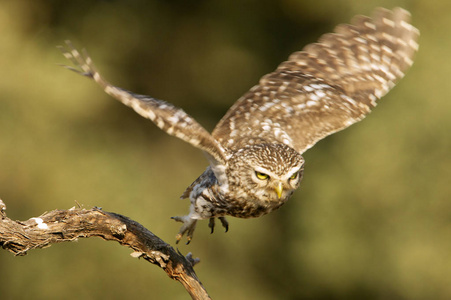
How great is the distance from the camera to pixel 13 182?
9281mm

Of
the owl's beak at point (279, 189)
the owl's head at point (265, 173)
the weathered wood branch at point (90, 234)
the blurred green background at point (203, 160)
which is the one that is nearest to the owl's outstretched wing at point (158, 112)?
the owl's head at point (265, 173)

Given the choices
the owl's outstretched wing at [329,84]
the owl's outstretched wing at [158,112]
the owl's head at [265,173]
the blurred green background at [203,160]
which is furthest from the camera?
the blurred green background at [203,160]

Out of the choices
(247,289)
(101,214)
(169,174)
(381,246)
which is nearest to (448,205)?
(381,246)

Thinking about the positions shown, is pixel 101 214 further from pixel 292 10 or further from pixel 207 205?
pixel 292 10

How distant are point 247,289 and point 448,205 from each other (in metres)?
3.10

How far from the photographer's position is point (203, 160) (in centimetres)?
1045

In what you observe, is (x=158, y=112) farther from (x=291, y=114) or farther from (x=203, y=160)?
(x=203, y=160)

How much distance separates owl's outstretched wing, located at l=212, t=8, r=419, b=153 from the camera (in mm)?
5180

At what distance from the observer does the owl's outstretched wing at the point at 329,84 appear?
5.18 metres

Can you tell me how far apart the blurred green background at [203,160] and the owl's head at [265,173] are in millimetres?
3951

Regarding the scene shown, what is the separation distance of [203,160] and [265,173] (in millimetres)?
6093

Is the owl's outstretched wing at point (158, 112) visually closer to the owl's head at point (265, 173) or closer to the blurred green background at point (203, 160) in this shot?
the owl's head at point (265, 173)

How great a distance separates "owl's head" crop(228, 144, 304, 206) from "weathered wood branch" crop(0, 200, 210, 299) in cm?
52

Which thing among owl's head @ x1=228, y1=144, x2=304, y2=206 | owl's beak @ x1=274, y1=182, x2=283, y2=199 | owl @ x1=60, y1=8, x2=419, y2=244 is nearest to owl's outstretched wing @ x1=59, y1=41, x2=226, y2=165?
owl @ x1=60, y1=8, x2=419, y2=244
